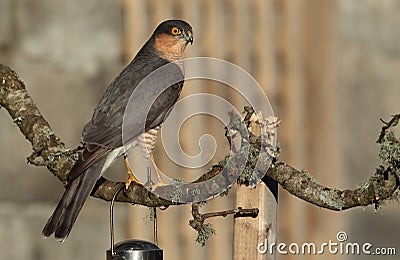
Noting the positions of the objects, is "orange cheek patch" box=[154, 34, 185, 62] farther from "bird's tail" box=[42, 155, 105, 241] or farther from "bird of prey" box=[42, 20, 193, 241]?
"bird's tail" box=[42, 155, 105, 241]

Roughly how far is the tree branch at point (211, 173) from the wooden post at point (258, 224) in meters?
0.09

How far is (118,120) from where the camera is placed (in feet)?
13.3

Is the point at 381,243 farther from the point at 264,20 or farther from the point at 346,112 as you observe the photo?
the point at 264,20

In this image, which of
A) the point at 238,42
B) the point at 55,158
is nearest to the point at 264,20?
the point at 238,42

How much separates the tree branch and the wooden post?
0.09 meters

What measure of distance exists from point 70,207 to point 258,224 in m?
0.74

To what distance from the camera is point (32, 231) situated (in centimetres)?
601

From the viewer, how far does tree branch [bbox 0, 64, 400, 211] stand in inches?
109

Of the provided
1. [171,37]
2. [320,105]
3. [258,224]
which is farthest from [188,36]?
[320,105]

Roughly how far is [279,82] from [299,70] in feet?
0.54

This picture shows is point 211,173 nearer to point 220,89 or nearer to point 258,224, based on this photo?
point 258,224

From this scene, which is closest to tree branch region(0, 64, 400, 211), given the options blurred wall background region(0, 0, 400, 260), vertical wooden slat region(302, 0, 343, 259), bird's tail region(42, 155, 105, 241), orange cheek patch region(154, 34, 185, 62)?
bird's tail region(42, 155, 105, 241)

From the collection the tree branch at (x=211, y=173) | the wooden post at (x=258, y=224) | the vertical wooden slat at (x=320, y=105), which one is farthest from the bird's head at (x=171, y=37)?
the vertical wooden slat at (x=320, y=105)

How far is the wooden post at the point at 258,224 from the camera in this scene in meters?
3.19
